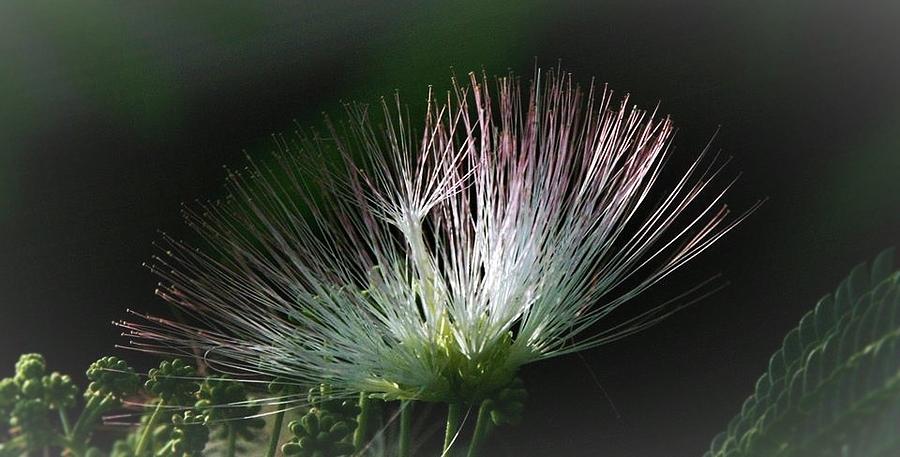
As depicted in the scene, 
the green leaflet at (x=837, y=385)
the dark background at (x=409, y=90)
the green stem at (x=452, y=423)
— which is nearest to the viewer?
the green leaflet at (x=837, y=385)

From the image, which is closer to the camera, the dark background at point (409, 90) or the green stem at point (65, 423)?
the green stem at point (65, 423)

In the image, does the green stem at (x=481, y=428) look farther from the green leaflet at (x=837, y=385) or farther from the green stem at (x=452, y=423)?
the green leaflet at (x=837, y=385)

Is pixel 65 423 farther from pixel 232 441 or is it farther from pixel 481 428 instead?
pixel 481 428

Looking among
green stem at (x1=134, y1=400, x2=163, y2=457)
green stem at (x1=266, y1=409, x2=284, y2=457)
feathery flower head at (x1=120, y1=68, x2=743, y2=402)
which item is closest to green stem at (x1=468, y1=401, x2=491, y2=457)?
feathery flower head at (x1=120, y1=68, x2=743, y2=402)

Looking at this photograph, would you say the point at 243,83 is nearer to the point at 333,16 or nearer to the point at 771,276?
the point at 333,16

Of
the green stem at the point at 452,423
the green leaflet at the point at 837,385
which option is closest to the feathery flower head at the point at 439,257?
the green stem at the point at 452,423

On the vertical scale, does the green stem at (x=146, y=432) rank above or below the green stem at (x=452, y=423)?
above

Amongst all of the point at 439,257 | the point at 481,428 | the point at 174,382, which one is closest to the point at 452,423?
the point at 481,428
